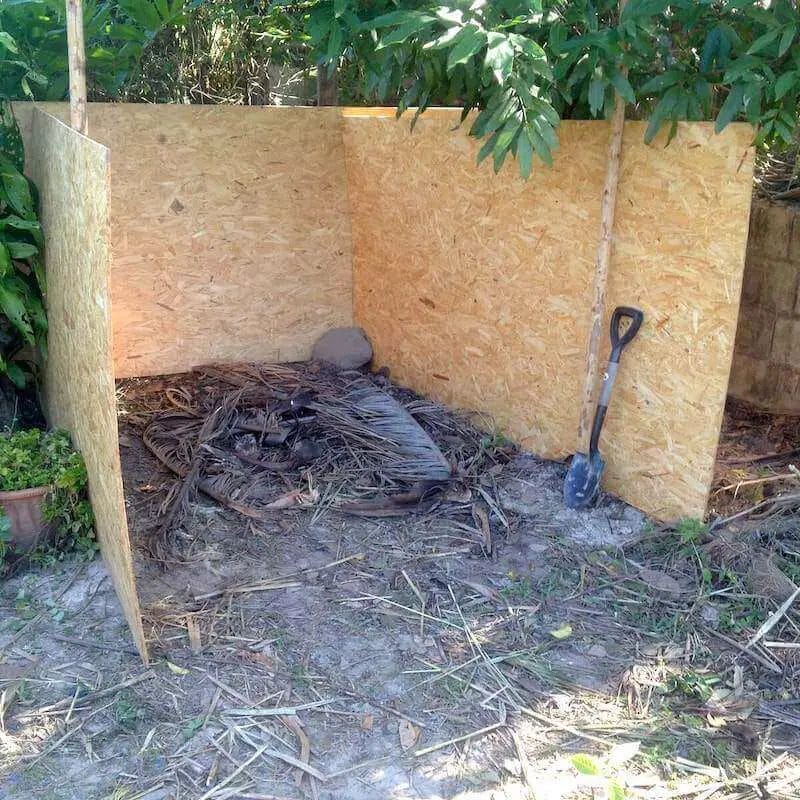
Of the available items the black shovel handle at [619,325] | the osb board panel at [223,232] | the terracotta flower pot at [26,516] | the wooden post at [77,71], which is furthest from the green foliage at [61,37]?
the black shovel handle at [619,325]

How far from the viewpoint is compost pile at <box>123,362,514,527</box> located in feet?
15.9

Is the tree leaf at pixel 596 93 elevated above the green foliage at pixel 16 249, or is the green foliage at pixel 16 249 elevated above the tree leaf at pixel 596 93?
the tree leaf at pixel 596 93

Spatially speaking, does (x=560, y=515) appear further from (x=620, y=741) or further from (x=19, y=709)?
(x=19, y=709)

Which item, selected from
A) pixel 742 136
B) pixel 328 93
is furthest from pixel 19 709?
pixel 328 93

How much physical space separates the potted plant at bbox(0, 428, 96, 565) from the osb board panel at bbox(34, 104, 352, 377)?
207cm

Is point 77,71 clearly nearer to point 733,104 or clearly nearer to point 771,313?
point 733,104

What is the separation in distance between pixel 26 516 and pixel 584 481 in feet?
8.84

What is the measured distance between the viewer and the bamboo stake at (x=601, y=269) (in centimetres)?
437

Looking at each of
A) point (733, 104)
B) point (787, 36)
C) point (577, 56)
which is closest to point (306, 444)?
point (577, 56)

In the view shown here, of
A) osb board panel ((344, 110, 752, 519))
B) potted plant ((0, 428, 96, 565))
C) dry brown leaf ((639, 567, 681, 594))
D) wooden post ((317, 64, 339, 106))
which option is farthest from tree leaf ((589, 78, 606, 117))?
wooden post ((317, 64, 339, 106))

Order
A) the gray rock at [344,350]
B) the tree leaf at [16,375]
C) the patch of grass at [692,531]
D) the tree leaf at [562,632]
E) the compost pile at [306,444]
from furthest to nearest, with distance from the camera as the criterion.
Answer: the gray rock at [344,350], the compost pile at [306,444], the tree leaf at [16,375], the patch of grass at [692,531], the tree leaf at [562,632]

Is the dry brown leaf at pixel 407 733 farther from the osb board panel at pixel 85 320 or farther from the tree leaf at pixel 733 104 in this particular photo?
the tree leaf at pixel 733 104

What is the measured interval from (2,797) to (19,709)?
16.4 inches

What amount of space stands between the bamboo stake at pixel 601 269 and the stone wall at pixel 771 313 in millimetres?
1546
